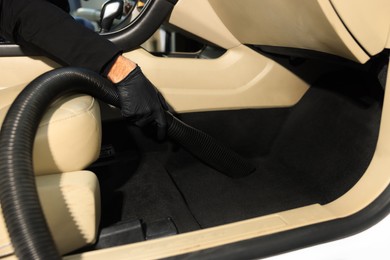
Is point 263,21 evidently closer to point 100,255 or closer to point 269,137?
point 269,137

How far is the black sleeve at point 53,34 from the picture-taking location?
34.8 inches

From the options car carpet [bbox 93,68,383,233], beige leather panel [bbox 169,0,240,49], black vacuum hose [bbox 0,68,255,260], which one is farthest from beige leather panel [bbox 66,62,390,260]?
beige leather panel [bbox 169,0,240,49]

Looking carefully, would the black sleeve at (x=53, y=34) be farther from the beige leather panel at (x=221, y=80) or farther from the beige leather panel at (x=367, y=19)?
the beige leather panel at (x=367, y=19)

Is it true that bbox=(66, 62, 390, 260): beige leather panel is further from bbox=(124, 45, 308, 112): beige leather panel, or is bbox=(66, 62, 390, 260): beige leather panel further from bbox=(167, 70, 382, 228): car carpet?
bbox=(124, 45, 308, 112): beige leather panel

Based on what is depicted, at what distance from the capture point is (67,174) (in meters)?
0.67

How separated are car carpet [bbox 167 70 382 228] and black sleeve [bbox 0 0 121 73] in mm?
481

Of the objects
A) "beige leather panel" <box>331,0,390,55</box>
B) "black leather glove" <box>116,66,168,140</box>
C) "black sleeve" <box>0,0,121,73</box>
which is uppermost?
"beige leather panel" <box>331,0,390,55</box>

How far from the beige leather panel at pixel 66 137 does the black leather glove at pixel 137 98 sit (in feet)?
0.67

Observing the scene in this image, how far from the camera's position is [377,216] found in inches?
27.4

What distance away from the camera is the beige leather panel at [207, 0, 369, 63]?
752 millimetres

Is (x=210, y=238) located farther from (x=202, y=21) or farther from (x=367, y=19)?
(x=202, y=21)

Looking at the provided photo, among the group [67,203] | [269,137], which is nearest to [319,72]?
[269,137]

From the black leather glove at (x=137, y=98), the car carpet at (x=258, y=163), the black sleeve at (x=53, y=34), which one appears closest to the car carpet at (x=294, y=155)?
the car carpet at (x=258, y=163)

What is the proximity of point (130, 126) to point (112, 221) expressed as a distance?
42 centimetres
